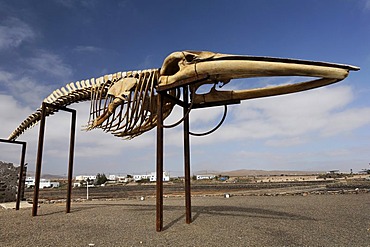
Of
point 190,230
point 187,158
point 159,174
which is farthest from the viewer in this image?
point 187,158

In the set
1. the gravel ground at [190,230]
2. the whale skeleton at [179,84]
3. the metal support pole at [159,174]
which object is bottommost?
the gravel ground at [190,230]

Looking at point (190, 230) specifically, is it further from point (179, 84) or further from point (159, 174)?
point (179, 84)

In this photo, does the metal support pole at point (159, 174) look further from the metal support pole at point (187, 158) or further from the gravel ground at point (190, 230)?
the metal support pole at point (187, 158)

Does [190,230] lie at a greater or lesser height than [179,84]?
lesser

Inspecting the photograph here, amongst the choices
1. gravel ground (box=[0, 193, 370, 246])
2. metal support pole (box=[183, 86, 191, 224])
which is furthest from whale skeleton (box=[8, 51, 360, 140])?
gravel ground (box=[0, 193, 370, 246])

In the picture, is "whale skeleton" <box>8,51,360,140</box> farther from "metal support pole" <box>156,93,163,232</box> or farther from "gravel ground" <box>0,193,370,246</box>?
"gravel ground" <box>0,193,370,246</box>

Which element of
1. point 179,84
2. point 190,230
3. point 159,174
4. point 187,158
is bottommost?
point 190,230

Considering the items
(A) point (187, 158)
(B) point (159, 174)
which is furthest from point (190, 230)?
(A) point (187, 158)

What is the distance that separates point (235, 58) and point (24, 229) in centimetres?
637

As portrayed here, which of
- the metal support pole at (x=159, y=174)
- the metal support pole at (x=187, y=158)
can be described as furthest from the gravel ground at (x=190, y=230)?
the metal support pole at (x=187, y=158)

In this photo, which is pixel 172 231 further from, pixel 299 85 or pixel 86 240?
pixel 299 85

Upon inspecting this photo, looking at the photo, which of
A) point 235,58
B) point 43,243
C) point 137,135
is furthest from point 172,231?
point 235,58

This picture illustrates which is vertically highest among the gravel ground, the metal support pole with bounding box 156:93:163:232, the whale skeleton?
the whale skeleton

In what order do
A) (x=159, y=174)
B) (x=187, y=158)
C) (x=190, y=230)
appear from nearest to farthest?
(x=190, y=230), (x=159, y=174), (x=187, y=158)
